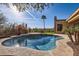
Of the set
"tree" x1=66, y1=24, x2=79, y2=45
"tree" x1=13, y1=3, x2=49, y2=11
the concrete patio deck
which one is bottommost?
the concrete patio deck

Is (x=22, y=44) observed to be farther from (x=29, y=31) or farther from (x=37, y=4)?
(x=37, y=4)

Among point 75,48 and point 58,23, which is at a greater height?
point 58,23

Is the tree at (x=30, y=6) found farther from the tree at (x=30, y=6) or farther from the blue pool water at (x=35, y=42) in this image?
the blue pool water at (x=35, y=42)

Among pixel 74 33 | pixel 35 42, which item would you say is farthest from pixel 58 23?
pixel 35 42

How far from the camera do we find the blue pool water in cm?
358

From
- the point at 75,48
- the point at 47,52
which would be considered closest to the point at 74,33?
the point at 75,48

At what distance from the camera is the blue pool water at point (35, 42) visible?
358cm

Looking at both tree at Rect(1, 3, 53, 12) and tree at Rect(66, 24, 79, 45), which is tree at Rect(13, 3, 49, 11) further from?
tree at Rect(66, 24, 79, 45)

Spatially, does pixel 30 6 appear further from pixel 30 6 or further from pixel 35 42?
pixel 35 42

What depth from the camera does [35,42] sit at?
11.8 feet

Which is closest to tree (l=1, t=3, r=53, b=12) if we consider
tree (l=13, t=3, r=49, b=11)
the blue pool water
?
tree (l=13, t=3, r=49, b=11)

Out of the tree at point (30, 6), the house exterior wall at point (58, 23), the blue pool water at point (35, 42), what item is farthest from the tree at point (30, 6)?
the blue pool water at point (35, 42)

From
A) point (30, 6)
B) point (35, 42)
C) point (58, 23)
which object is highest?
point (30, 6)

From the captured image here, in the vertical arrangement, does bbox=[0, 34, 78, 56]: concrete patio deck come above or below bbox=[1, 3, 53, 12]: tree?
below
